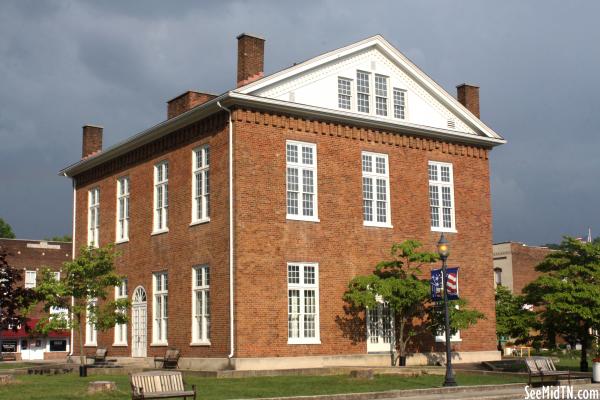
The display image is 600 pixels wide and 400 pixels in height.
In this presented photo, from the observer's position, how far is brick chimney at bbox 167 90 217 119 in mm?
33812

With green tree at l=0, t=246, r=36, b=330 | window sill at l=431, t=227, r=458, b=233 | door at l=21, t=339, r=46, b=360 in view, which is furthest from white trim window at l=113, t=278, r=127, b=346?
door at l=21, t=339, r=46, b=360

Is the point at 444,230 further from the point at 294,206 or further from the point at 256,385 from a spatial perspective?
the point at 256,385

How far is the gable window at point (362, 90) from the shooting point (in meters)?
33.0

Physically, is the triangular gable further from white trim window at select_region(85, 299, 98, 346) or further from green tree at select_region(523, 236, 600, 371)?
white trim window at select_region(85, 299, 98, 346)

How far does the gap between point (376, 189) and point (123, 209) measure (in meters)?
12.2

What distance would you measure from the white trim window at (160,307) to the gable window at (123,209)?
3.76 meters

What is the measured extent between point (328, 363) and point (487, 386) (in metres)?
8.46

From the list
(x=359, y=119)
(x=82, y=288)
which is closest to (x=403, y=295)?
(x=359, y=119)

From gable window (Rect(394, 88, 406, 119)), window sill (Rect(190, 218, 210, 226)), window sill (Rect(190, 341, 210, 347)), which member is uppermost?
gable window (Rect(394, 88, 406, 119))

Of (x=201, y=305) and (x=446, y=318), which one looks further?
(x=201, y=305)

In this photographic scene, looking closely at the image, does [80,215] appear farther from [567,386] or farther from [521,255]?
[521,255]

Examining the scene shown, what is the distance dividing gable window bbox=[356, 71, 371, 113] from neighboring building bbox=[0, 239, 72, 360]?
3638cm

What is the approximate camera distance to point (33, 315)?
6194 centimetres

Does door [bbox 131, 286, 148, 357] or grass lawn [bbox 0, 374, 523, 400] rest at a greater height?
door [bbox 131, 286, 148, 357]
